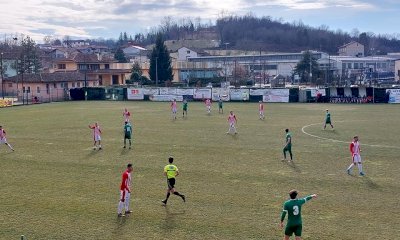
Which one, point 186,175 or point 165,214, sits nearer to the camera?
point 165,214

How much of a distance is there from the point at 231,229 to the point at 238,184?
17.3ft

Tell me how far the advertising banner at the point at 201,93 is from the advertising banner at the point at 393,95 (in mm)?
24538

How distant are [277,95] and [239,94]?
18.0 ft

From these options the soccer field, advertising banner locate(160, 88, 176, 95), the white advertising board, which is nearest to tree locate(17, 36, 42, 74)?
the white advertising board

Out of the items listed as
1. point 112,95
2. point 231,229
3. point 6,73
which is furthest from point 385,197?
point 6,73

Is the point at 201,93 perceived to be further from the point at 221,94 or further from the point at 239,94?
→ the point at 239,94

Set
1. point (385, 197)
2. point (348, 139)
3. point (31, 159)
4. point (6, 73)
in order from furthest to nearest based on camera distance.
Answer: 1. point (6, 73)
2. point (348, 139)
3. point (31, 159)
4. point (385, 197)

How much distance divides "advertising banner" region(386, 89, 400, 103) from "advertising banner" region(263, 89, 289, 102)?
1328cm

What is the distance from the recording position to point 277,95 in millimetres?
66000

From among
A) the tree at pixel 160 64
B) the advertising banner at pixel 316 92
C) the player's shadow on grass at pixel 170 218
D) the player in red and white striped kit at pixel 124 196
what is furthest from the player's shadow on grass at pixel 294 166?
the tree at pixel 160 64

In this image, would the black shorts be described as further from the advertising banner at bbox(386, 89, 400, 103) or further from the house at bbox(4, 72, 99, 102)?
the house at bbox(4, 72, 99, 102)

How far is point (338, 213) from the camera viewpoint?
15.3 m

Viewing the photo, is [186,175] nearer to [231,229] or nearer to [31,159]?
[231,229]

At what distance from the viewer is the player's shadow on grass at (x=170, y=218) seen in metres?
14.5
